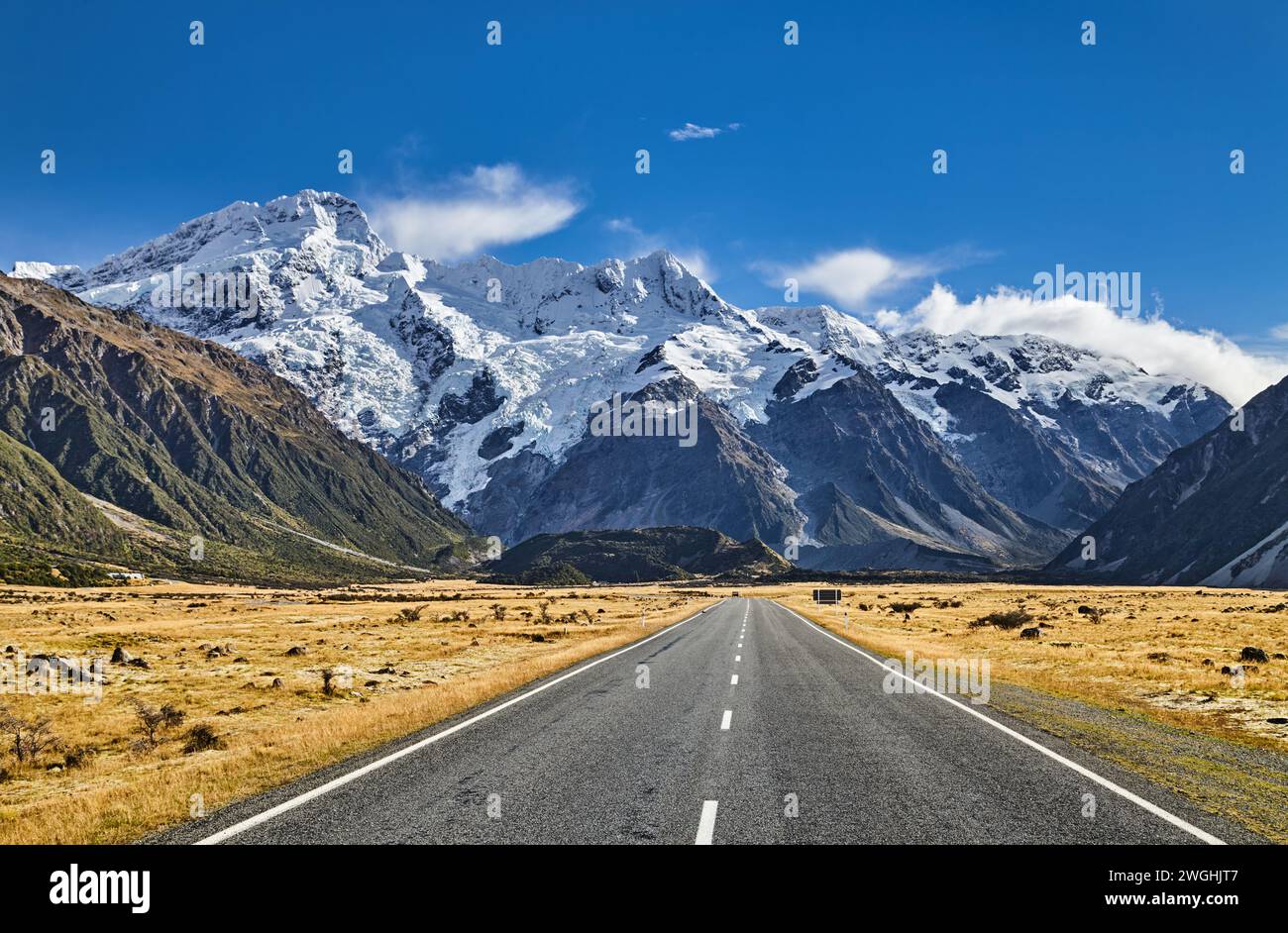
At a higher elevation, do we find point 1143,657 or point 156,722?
point 156,722

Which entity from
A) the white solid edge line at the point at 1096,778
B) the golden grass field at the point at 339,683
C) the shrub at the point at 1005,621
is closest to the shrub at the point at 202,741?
the golden grass field at the point at 339,683

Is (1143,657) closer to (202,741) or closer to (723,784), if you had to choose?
(723,784)

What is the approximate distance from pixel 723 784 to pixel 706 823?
1.96m

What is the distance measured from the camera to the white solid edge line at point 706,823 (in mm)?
8914

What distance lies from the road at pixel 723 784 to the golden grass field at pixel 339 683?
1691 millimetres

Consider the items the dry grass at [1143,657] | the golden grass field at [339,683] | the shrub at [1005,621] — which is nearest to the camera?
the golden grass field at [339,683]

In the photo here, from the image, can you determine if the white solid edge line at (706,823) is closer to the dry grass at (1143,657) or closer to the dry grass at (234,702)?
the dry grass at (234,702)

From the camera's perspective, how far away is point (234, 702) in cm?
2394

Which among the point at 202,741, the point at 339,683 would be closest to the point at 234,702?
the point at 339,683

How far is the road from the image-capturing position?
9273 mm

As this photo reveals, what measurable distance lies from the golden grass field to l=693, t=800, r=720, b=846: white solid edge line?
6.18 meters

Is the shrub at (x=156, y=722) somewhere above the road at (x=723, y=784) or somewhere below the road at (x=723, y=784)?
below
